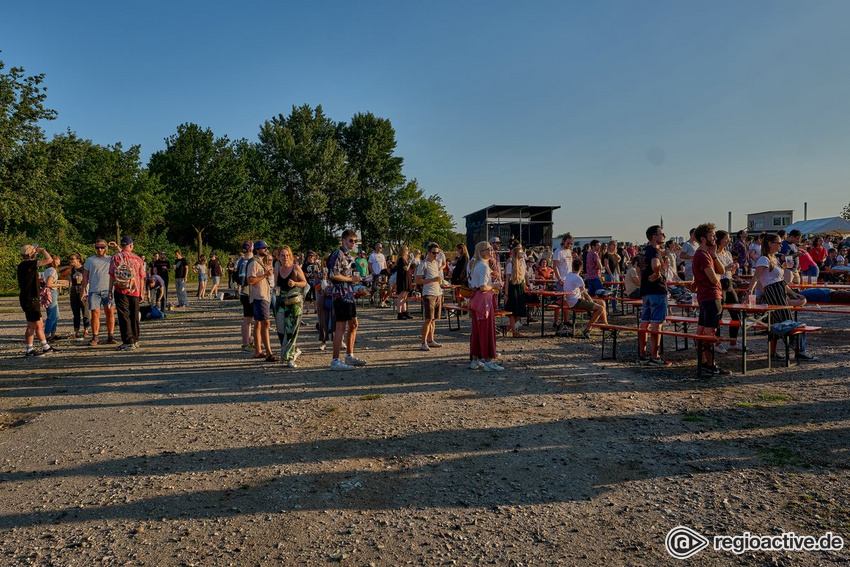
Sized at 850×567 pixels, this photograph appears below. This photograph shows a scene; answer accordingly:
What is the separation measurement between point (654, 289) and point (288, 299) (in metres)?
5.21

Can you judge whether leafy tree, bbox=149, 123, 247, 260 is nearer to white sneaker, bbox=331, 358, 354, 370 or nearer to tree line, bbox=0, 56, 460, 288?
tree line, bbox=0, 56, 460, 288

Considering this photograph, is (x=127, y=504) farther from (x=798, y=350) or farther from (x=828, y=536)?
(x=798, y=350)

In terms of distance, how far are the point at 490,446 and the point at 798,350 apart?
18.7 ft

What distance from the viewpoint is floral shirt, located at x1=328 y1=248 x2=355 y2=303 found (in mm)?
7269

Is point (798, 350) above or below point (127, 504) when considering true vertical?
above

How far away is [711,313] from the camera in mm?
6871

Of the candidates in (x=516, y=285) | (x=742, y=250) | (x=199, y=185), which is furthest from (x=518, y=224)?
(x=199, y=185)

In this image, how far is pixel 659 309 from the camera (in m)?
7.46

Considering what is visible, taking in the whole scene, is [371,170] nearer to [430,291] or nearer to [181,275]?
[181,275]

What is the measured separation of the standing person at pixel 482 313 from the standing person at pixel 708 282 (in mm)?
2646

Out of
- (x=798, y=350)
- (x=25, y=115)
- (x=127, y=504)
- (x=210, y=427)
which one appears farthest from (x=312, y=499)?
(x=25, y=115)

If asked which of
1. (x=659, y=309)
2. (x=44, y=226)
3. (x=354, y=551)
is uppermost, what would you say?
(x=44, y=226)

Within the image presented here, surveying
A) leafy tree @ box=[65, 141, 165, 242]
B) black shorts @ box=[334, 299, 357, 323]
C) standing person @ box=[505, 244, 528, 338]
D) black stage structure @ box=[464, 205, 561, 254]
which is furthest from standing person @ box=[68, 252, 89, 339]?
leafy tree @ box=[65, 141, 165, 242]

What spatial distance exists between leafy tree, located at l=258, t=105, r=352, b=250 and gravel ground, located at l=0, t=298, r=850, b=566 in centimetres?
4285
